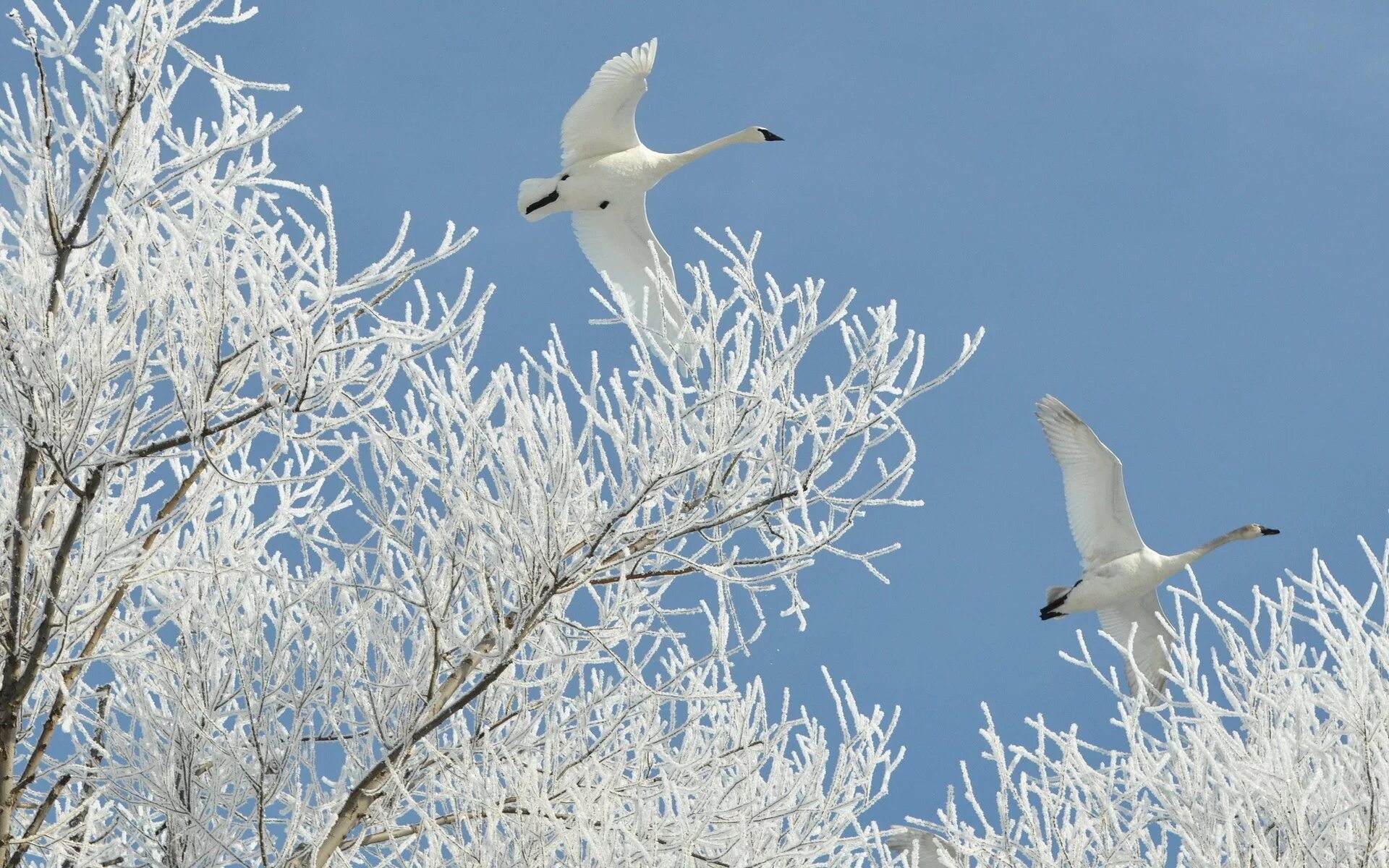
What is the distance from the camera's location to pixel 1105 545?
12586 mm

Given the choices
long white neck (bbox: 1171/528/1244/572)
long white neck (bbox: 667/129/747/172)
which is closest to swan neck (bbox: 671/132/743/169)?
long white neck (bbox: 667/129/747/172)

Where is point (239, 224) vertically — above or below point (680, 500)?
above

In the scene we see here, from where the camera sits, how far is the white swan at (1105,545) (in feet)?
39.6

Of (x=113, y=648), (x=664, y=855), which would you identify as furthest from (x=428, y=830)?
(x=113, y=648)

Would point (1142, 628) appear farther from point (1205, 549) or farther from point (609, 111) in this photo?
point (609, 111)

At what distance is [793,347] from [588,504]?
84 cm

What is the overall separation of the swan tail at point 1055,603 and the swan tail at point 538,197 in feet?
20.0

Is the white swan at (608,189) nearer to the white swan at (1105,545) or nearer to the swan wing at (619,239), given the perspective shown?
the swan wing at (619,239)

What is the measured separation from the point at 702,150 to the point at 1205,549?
6.09 m

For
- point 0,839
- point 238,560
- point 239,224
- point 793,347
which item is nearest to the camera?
point 239,224

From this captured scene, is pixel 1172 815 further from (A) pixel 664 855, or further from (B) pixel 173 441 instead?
(B) pixel 173 441

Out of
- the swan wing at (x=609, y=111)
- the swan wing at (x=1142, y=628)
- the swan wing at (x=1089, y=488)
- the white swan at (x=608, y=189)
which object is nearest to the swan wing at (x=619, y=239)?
the white swan at (x=608, y=189)

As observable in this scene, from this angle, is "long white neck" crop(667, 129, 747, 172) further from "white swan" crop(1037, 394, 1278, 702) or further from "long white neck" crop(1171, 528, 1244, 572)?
"long white neck" crop(1171, 528, 1244, 572)

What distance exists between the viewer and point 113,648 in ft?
15.9
